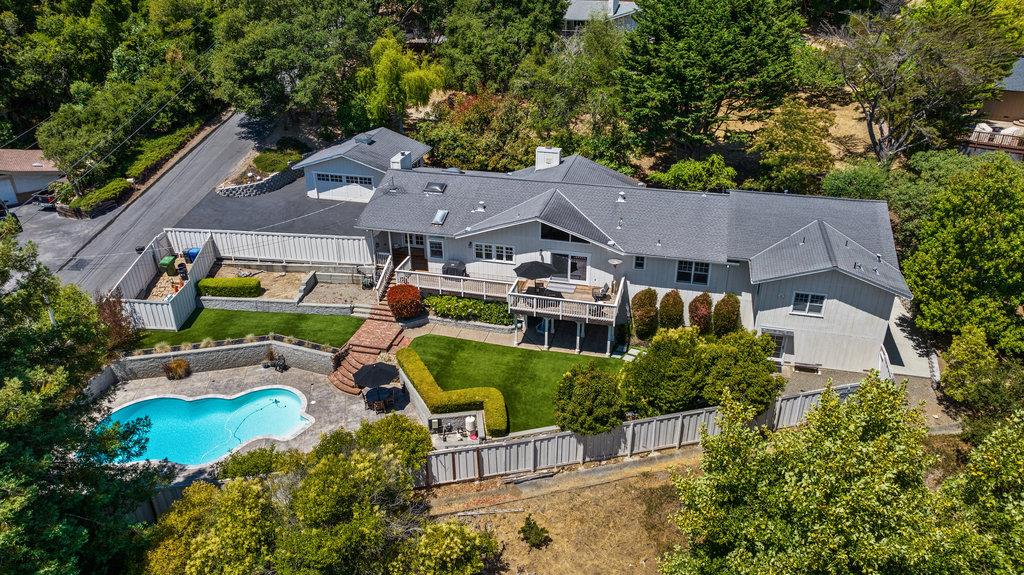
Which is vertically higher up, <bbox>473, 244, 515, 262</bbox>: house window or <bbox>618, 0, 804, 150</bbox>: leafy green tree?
<bbox>618, 0, 804, 150</bbox>: leafy green tree

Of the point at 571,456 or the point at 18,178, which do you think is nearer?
the point at 571,456

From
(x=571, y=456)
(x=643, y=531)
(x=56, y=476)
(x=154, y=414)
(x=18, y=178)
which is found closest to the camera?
(x=56, y=476)

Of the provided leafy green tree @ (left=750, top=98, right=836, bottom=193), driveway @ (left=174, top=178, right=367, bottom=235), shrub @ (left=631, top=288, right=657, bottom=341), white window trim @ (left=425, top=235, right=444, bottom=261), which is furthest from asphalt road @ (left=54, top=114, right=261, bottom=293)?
leafy green tree @ (left=750, top=98, right=836, bottom=193)

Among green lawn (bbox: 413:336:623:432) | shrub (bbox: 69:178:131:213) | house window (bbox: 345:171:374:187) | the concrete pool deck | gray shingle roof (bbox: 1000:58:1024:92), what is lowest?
the concrete pool deck

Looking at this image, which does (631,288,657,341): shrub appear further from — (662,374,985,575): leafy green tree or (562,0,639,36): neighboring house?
(562,0,639,36): neighboring house

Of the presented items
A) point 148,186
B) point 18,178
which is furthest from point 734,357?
point 18,178

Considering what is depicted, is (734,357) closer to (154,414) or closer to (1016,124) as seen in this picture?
(154,414)

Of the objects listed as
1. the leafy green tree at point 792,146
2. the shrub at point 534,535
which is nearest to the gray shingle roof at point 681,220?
the leafy green tree at point 792,146
